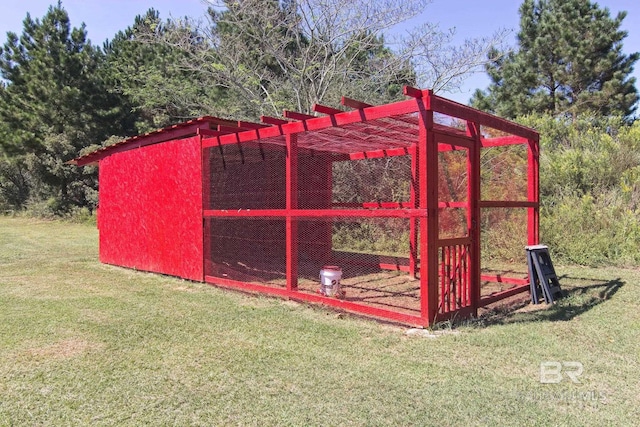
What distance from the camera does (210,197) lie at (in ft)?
23.7

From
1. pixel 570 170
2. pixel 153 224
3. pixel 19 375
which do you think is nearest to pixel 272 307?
pixel 19 375

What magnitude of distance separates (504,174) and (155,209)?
6.34m

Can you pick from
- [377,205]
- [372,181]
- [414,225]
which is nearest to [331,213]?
[414,225]

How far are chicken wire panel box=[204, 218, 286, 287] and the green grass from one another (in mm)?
1370

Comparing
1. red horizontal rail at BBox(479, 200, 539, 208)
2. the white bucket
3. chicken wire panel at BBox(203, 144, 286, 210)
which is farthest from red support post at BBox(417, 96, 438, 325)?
chicken wire panel at BBox(203, 144, 286, 210)

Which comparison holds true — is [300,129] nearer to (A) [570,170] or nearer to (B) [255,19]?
(A) [570,170]

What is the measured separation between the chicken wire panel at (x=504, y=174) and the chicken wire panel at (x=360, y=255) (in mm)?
1696

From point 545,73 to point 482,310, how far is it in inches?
559

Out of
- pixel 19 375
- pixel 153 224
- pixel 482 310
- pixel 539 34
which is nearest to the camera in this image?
pixel 19 375

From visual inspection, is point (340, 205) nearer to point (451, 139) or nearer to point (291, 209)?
point (291, 209)

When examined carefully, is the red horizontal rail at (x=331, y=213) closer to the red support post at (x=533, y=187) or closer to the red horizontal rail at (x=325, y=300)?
the red horizontal rail at (x=325, y=300)

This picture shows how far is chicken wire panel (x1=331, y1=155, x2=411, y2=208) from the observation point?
375 inches

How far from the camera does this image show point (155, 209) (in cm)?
808

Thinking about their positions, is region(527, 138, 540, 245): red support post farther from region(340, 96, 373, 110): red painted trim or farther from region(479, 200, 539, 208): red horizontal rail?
region(340, 96, 373, 110): red painted trim
